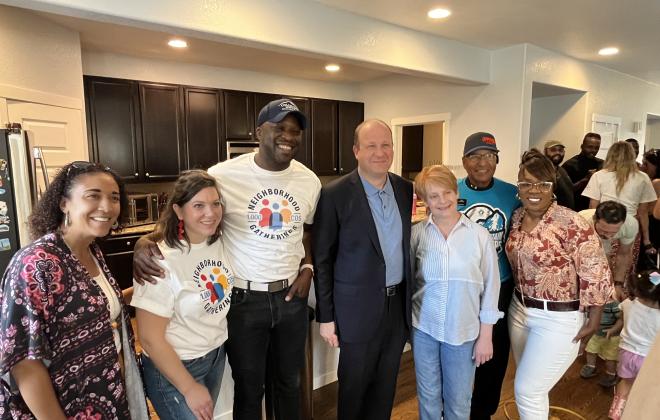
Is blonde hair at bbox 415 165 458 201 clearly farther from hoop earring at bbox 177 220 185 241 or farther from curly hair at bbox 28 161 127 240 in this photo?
curly hair at bbox 28 161 127 240

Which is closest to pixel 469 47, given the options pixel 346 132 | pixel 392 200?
pixel 346 132

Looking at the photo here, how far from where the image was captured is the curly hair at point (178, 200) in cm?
130

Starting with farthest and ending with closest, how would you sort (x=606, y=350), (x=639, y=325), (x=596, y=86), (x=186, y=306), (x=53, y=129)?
1. (x=596, y=86)
2. (x=53, y=129)
3. (x=606, y=350)
4. (x=639, y=325)
5. (x=186, y=306)

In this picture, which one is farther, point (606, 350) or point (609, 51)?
point (609, 51)

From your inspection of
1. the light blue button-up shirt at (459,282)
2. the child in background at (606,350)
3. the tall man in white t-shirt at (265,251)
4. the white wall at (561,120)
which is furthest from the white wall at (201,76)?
the child in background at (606,350)

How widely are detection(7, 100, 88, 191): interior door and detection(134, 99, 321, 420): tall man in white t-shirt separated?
1844mm

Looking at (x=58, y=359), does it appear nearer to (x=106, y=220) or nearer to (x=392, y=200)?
(x=106, y=220)

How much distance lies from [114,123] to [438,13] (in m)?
3.25

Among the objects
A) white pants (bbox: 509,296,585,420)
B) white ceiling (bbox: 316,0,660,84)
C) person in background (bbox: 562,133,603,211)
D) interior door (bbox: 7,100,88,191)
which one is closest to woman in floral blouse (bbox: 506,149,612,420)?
white pants (bbox: 509,296,585,420)

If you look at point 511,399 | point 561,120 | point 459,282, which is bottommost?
point 511,399

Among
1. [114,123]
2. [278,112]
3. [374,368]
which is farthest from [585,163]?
[114,123]

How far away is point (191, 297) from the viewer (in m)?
1.27

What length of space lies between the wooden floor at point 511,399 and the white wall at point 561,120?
11.2ft

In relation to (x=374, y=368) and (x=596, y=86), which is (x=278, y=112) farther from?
(x=596, y=86)
